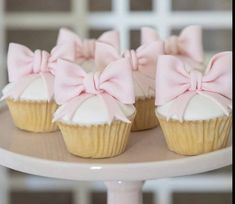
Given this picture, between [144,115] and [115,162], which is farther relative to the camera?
[144,115]

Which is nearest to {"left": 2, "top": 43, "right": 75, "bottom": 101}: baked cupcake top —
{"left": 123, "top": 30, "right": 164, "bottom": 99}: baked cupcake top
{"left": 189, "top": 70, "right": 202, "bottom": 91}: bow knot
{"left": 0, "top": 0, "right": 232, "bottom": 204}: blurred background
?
{"left": 123, "top": 30, "right": 164, "bottom": 99}: baked cupcake top

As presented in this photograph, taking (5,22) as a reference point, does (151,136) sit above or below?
below

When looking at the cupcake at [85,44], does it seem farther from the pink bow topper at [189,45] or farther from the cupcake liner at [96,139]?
the cupcake liner at [96,139]

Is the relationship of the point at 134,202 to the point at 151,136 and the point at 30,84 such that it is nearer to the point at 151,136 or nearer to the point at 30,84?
the point at 151,136

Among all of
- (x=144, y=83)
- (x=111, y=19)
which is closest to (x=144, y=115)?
(x=144, y=83)

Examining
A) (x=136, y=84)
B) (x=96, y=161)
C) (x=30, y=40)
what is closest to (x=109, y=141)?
(x=96, y=161)

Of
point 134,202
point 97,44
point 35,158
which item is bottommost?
point 134,202

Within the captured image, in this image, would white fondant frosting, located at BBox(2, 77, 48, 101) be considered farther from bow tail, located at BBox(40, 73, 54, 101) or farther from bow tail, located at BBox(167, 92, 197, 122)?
bow tail, located at BBox(167, 92, 197, 122)

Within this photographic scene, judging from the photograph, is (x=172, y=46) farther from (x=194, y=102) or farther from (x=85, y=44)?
(x=194, y=102)
